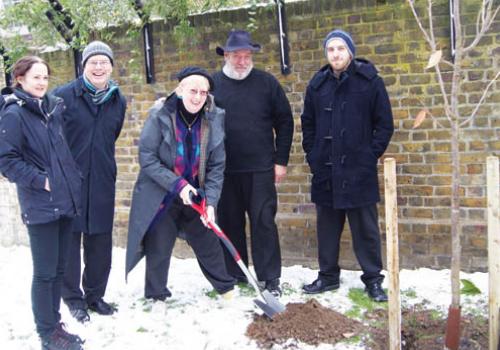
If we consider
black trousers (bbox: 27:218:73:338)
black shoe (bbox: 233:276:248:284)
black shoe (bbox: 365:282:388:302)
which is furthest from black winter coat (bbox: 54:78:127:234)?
black shoe (bbox: 365:282:388:302)

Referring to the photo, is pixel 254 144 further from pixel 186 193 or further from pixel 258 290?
pixel 258 290

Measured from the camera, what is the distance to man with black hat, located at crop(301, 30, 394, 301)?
14.2 feet

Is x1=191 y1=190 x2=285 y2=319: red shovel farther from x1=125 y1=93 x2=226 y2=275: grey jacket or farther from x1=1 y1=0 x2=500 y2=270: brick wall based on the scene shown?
x1=1 y1=0 x2=500 y2=270: brick wall

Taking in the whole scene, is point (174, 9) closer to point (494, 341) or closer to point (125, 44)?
point (125, 44)

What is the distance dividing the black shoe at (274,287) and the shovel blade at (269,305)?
0.35 meters

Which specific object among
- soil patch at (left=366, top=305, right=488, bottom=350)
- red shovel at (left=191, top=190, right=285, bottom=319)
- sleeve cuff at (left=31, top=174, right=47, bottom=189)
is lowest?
soil patch at (left=366, top=305, right=488, bottom=350)

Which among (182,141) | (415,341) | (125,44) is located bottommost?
(415,341)

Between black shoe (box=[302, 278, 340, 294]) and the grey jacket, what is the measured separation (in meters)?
1.12

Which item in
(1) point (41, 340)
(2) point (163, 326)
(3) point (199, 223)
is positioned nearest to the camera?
(1) point (41, 340)

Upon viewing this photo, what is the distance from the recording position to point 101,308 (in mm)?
4426

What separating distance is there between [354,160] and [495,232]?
1.28m

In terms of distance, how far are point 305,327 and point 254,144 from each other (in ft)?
4.94

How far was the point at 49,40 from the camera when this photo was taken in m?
6.17

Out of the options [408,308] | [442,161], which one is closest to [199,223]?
[408,308]
